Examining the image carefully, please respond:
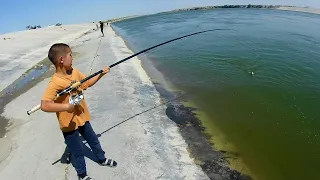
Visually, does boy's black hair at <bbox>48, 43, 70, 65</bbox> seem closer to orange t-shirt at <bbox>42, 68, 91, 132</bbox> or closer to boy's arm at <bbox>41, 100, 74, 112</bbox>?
orange t-shirt at <bbox>42, 68, 91, 132</bbox>

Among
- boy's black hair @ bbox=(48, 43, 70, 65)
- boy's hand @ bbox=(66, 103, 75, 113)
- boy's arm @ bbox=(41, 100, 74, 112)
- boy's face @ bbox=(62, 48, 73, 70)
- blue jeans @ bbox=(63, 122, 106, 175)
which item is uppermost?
boy's black hair @ bbox=(48, 43, 70, 65)

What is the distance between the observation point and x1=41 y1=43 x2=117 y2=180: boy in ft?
16.0

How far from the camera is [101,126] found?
882 cm

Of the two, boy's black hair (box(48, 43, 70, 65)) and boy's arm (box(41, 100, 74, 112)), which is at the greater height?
boy's black hair (box(48, 43, 70, 65))

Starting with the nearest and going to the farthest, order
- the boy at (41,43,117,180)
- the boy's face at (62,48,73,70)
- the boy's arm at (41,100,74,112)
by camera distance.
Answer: the boy's arm at (41,100,74,112)
the boy at (41,43,117,180)
the boy's face at (62,48,73,70)

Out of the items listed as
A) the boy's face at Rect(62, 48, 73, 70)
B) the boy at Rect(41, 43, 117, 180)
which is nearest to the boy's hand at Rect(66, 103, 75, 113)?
the boy at Rect(41, 43, 117, 180)

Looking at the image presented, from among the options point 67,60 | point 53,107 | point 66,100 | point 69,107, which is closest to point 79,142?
point 66,100

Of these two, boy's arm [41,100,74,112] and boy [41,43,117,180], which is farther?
boy [41,43,117,180]

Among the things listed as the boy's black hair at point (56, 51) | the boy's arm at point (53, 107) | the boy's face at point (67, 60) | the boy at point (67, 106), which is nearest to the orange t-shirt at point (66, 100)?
the boy at point (67, 106)

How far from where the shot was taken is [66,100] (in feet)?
17.1

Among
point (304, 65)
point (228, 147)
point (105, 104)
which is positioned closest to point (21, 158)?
point (105, 104)

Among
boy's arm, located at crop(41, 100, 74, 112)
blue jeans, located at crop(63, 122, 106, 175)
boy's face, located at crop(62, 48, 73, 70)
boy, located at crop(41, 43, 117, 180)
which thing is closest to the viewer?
boy's arm, located at crop(41, 100, 74, 112)

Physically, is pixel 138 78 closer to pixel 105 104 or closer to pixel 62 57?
pixel 105 104

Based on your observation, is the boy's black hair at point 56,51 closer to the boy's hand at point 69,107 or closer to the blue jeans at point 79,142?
the boy's hand at point 69,107
